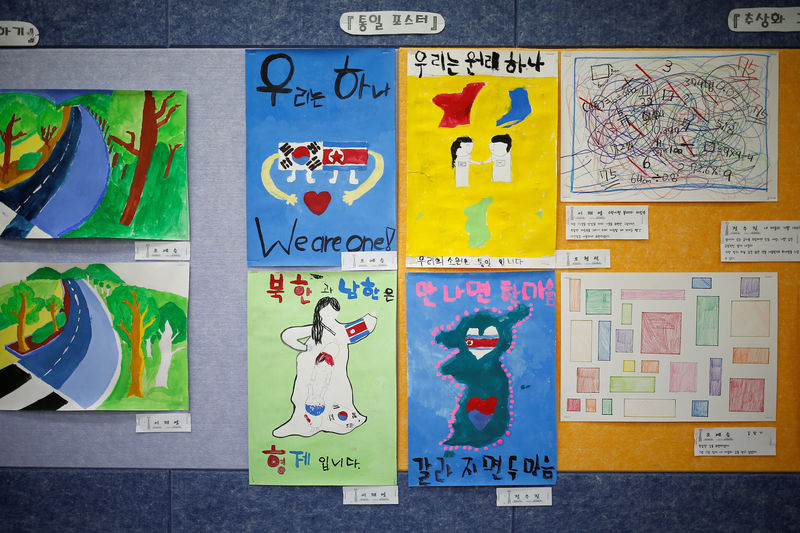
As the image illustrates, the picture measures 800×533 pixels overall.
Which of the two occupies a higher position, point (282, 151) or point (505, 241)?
point (282, 151)

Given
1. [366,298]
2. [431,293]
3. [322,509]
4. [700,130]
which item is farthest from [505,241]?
[322,509]

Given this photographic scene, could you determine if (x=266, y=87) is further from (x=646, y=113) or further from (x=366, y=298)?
(x=646, y=113)

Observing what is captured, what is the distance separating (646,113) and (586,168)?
0.18m

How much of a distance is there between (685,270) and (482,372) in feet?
1.71

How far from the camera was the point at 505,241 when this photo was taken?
1.02 meters

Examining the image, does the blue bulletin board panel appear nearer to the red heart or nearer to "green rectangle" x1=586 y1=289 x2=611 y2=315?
the red heart

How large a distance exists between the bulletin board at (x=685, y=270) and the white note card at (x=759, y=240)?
0.05 feet

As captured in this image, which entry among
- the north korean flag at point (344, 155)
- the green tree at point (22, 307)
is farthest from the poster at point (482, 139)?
the green tree at point (22, 307)

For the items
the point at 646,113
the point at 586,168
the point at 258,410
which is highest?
the point at 646,113

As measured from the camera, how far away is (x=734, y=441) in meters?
1.03

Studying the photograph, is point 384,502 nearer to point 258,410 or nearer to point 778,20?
point 258,410

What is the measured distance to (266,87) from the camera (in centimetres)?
100

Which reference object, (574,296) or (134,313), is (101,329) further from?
(574,296)

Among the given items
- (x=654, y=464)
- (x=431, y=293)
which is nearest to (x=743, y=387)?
(x=654, y=464)
